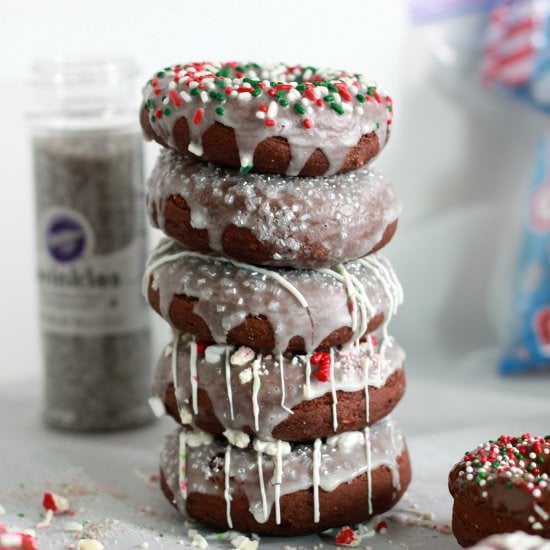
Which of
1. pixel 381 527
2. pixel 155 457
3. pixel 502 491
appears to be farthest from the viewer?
pixel 155 457

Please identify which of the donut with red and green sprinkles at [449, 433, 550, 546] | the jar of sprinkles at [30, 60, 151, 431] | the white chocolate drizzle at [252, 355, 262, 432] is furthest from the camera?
the jar of sprinkles at [30, 60, 151, 431]

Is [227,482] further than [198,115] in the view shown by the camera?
Yes

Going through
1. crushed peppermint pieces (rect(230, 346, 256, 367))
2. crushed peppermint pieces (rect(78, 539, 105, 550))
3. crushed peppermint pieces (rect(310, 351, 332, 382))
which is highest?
crushed peppermint pieces (rect(230, 346, 256, 367))

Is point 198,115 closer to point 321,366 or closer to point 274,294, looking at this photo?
point 274,294

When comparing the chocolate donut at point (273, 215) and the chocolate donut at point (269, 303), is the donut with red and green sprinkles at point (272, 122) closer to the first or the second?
the chocolate donut at point (273, 215)

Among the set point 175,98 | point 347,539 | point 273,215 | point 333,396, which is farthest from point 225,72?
point 347,539

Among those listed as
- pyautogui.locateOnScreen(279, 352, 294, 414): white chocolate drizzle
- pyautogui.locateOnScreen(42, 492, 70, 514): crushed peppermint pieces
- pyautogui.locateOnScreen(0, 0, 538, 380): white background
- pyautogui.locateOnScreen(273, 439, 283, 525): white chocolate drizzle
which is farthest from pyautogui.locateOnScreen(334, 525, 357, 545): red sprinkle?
pyautogui.locateOnScreen(0, 0, 538, 380): white background

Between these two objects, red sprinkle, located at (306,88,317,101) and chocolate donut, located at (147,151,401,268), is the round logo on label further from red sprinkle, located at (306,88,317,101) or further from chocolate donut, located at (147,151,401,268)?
red sprinkle, located at (306,88,317,101)
